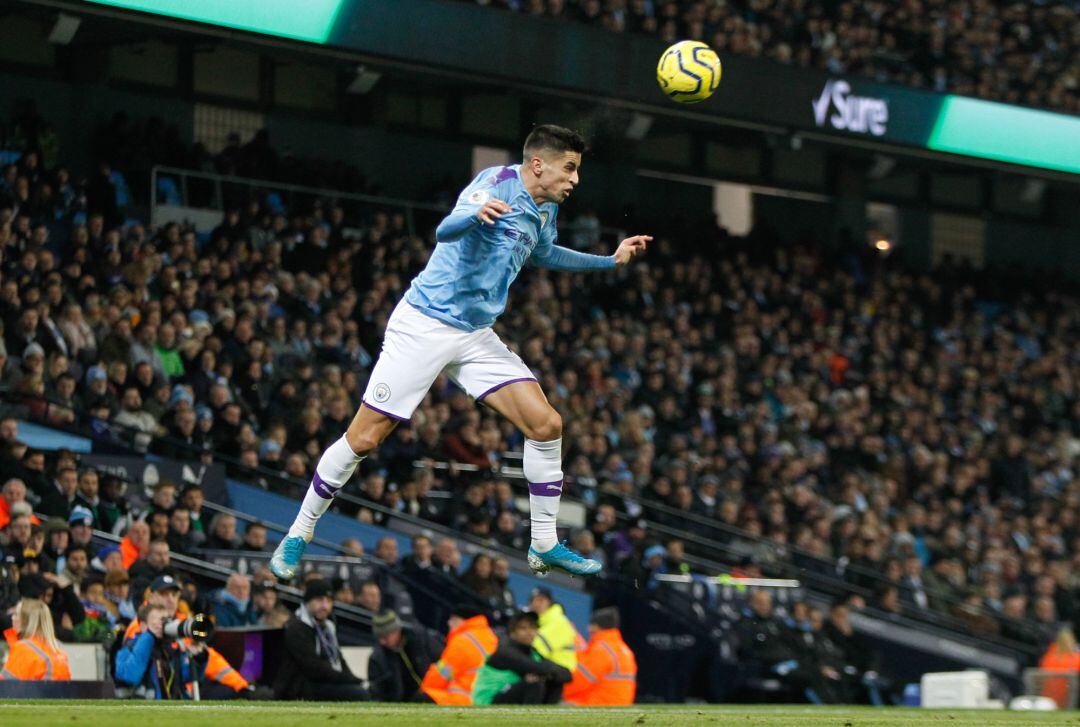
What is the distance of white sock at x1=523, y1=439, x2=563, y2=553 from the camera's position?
30.5ft

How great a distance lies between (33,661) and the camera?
1126 cm

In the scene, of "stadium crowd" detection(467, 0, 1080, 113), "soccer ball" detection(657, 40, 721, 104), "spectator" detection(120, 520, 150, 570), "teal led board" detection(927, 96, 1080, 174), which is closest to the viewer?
"soccer ball" detection(657, 40, 721, 104)

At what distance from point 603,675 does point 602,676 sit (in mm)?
12

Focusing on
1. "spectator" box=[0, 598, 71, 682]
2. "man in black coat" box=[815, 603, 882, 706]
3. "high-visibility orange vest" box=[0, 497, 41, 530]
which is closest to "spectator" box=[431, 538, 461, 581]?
"high-visibility orange vest" box=[0, 497, 41, 530]

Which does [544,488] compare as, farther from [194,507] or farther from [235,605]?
[194,507]

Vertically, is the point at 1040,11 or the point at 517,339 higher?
the point at 1040,11

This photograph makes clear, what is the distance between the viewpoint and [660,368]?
2250cm

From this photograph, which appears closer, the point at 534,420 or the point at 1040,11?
the point at 534,420

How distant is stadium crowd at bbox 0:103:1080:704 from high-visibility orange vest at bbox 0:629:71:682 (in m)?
1.24

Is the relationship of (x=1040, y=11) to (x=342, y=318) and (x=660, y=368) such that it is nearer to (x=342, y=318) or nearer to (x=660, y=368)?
(x=660, y=368)

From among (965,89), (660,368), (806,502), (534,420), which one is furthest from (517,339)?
(534,420)

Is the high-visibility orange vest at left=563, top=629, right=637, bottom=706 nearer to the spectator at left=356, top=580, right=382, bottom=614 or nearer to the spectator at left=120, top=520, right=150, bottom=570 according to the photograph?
the spectator at left=356, top=580, right=382, bottom=614

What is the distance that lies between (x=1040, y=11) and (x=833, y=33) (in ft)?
18.6

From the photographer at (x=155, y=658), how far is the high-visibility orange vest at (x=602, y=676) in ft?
12.5
